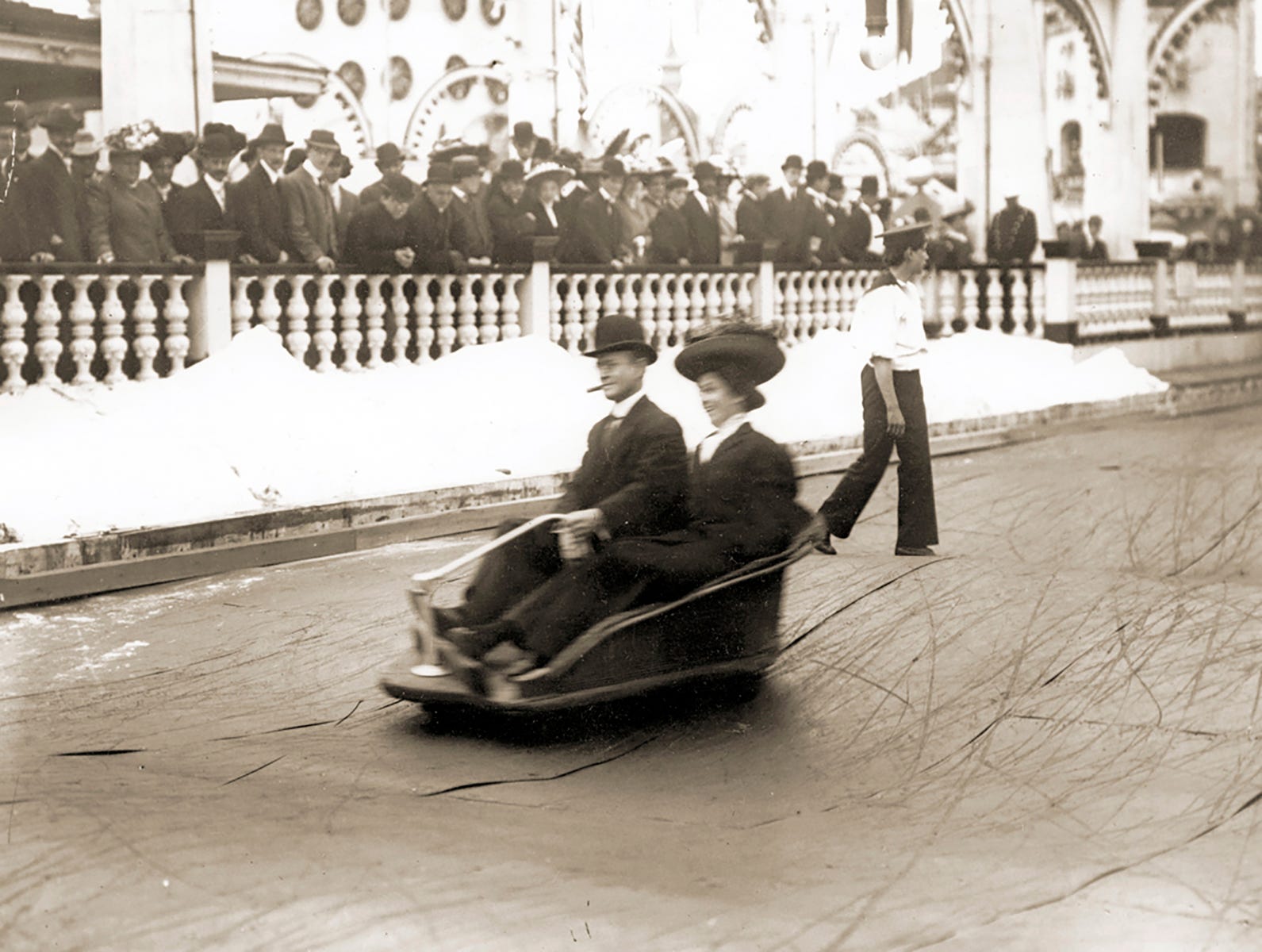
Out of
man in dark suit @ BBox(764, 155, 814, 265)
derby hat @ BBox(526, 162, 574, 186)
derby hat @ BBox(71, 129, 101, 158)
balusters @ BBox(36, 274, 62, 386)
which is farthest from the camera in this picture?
man in dark suit @ BBox(764, 155, 814, 265)

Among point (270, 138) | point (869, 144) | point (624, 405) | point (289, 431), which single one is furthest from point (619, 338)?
point (869, 144)

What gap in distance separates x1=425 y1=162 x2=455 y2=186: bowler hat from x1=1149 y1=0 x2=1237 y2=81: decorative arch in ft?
55.0

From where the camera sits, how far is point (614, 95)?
33.0m

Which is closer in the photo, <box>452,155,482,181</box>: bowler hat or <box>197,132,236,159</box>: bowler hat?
<box>197,132,236,159</box>: bowler hat

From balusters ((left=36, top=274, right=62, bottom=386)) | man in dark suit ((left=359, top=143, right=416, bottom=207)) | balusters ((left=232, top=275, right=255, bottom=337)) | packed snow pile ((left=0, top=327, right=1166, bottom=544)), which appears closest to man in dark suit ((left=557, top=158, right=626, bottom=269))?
packed snow pile ((left=0, top=327, right=1166, bottom=544))

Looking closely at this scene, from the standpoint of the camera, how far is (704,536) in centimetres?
667

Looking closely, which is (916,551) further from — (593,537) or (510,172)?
(510,172)

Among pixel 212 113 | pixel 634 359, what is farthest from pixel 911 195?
pixel 634 359

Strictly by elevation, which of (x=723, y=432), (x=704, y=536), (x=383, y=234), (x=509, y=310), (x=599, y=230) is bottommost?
(x=704, y=536)

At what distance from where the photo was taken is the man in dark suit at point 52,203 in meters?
12.2

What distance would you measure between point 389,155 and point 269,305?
2.03m

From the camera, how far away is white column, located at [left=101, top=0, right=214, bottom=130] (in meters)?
14.7

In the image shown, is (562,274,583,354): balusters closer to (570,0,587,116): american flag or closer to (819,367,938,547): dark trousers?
(819,367,938,547): dark trousers

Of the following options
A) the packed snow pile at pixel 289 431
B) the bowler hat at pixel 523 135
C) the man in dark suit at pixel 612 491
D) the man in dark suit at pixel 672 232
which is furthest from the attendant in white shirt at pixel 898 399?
the bowler hat at pixel 523 135
